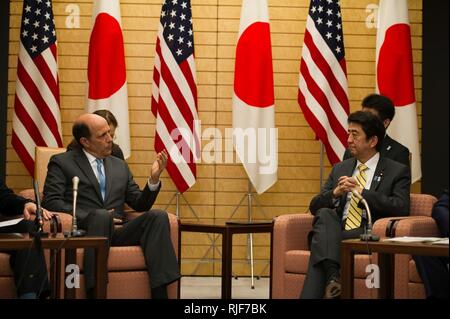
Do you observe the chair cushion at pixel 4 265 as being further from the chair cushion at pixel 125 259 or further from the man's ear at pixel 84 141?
the man's ear at pixel 84 141

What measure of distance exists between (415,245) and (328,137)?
137 inches

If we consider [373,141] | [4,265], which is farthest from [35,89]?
[373,141]

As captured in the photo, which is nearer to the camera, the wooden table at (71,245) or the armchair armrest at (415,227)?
the wooden table at (71,245)

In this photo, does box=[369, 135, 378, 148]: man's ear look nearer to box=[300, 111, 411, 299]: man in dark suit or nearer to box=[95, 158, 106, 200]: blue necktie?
box=[300, 111, 411, 299]: man in dark suit

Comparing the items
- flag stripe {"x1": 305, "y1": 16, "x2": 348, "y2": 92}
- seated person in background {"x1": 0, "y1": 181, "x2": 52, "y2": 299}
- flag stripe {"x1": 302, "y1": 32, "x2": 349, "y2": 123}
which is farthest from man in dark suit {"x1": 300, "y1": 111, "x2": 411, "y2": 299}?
flag stripe {"x1": 305, "y1": 16, "x2": 348, "y2": 92}

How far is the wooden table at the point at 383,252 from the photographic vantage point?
3.81 meters

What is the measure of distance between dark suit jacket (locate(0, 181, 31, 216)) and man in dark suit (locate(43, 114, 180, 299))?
0.39m

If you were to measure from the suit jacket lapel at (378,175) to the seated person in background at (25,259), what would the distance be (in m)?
1.97

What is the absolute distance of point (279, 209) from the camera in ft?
25.5

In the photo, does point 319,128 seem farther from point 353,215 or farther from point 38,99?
point 38,99

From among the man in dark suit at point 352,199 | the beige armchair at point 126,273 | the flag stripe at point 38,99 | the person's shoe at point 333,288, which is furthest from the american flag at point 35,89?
the person's shoe at point 333,288

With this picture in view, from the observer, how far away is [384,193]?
537 cm

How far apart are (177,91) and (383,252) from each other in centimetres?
359
